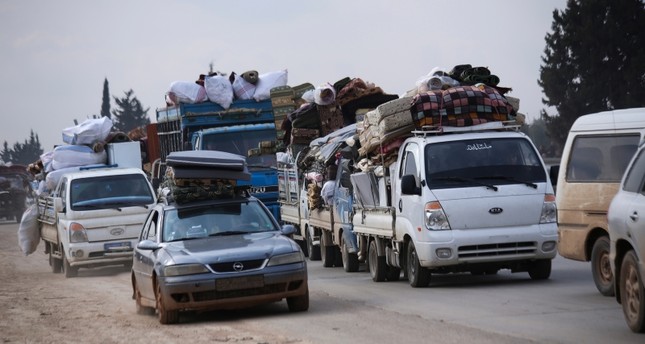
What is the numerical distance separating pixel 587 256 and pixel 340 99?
447 inches

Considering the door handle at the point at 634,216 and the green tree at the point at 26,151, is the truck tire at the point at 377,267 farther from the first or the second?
the green tree at the point at 26,151

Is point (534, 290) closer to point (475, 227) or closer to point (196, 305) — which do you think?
point (475, 227)

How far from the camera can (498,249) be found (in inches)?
663

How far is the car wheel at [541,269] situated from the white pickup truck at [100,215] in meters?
9.85

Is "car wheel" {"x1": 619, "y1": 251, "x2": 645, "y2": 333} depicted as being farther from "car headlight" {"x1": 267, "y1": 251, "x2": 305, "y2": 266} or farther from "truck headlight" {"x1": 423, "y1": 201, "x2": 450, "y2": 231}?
"truck headlight" {"x1": 423, "y1": 201, "x2": 450, "y2": 231}

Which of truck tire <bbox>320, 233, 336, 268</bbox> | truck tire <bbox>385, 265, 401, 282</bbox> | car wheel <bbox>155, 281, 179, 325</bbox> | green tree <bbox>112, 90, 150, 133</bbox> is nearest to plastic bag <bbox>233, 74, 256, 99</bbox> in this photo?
truck tire <bbox>320, 233, 336, 268</bbox>

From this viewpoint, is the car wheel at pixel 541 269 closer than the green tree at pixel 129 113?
Yes

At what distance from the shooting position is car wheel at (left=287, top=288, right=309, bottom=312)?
14766mm

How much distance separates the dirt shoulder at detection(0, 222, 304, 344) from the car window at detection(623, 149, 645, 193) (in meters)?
3.39

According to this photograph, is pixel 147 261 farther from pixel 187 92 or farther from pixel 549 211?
pixel 187 92

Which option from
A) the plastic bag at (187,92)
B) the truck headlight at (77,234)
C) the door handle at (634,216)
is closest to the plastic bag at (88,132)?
the plastic bag at (187,92)

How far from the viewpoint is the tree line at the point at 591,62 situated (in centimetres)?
6131

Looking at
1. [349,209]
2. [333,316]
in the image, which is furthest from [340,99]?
[333,316]

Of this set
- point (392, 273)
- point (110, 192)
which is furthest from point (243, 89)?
point (392, 273)
